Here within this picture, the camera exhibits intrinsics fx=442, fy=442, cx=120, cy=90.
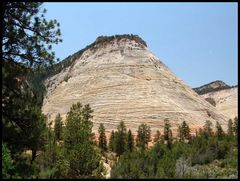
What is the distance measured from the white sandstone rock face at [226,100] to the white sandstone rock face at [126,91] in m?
21.4

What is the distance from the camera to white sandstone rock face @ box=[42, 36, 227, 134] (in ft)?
227

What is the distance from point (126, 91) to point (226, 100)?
145ft

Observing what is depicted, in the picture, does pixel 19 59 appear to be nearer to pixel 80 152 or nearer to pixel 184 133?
pixel 80 152

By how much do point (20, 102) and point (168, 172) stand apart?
16450 mm

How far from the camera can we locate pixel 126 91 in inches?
3041

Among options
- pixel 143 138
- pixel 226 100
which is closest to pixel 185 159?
pixel 143 138

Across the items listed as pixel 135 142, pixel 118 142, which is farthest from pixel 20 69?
pixel 135 142

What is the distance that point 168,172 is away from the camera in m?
27.1

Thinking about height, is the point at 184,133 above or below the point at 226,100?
below

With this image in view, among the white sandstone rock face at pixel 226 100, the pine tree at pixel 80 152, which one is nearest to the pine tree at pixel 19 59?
the pine tree at pixel 80 152

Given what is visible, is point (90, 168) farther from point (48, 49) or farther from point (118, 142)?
point (118, 142)

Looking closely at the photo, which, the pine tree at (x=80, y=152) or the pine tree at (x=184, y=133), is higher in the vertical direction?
the pine tree at (x=184, y=133)

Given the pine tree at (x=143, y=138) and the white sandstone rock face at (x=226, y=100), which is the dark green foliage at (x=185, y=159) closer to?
the pine tree at (x=143, y=138)

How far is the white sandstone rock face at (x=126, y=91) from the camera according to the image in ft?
227
